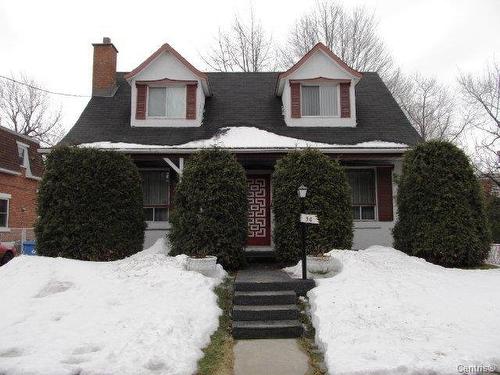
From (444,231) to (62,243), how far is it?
8.26m

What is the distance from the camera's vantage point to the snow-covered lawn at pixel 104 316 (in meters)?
4.20

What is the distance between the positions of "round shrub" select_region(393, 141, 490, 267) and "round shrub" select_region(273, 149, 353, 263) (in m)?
1.50

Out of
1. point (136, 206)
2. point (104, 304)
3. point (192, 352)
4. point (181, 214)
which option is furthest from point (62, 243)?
point (192, 352)

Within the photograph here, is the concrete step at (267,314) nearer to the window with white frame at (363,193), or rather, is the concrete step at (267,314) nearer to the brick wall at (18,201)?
the window with white frame at (363,193)

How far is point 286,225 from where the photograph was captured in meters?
8.69

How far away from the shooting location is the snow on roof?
1062cm

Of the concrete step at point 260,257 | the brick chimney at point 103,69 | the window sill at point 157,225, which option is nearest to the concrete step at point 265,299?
the concrete step at point 260,257

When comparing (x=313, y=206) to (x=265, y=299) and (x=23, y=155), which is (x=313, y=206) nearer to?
(x=265, y=299)

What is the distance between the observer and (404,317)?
17.6ft

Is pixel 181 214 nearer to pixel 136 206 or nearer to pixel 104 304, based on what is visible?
pixel 136 206

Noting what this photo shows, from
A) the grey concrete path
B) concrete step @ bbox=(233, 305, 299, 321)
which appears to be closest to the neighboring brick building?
concrete step @ bbox=(233, 305, 299, 321)

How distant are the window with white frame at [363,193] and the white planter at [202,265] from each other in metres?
5.81

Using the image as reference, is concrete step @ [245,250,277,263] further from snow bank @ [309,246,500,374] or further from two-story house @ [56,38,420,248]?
snow bank @ [309,246,500,374]

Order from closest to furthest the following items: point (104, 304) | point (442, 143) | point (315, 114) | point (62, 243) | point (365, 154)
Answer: point (104, 304), point (62, 243), point (442, 143), point (365, 154), point (315, 114)
